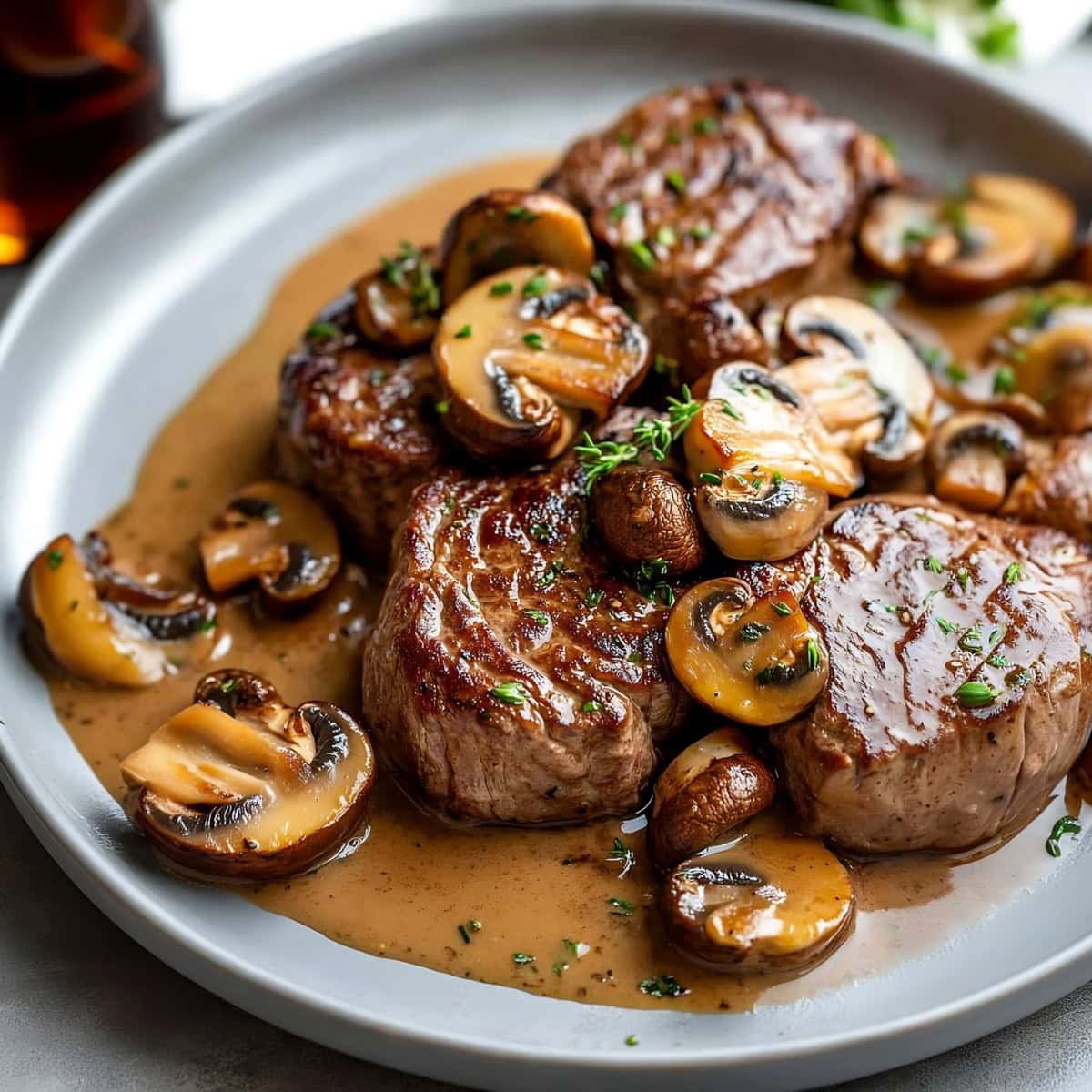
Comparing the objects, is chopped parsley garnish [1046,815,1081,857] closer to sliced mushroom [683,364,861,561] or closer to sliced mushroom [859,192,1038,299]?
sliced mushroom [683,364,861,561]

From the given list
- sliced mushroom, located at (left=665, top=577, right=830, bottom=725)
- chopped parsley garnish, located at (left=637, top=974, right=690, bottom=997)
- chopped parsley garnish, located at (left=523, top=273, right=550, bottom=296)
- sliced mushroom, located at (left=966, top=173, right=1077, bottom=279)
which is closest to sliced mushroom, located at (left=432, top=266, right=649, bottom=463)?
chopped parsley garnish, located at (left=523, top=273, right=550, bottom=296)

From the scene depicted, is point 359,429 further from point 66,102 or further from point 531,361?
point 66,102

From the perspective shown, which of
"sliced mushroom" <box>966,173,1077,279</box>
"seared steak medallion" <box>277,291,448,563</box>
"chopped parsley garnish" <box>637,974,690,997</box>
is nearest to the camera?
"chopped parsley garnish" <box>637,974,690,997</box>

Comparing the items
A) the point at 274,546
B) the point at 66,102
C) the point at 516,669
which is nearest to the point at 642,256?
the point at 274,546

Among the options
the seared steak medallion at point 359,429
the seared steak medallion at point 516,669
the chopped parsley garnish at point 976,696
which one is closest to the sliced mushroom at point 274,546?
the seared steak medallion at point 359,429

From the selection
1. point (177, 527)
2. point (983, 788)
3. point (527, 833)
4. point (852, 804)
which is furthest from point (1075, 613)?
point (177, 527)
